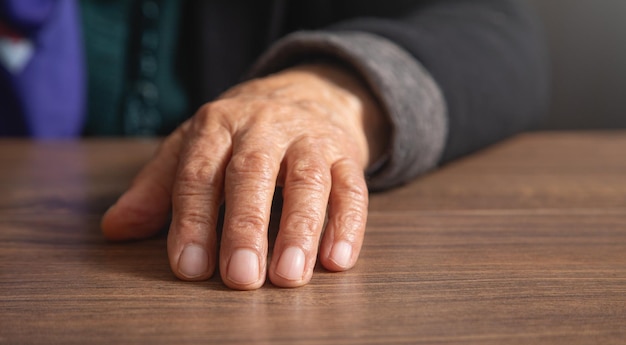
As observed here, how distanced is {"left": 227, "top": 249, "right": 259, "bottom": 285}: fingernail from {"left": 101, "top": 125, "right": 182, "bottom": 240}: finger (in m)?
0.12

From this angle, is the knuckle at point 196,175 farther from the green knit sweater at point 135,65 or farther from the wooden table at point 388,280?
the green knit sweater at point 135,65

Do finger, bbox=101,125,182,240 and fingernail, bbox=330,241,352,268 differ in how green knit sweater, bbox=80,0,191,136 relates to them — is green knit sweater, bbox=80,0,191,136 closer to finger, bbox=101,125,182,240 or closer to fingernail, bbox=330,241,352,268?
finger, bbox=101,125,182,240

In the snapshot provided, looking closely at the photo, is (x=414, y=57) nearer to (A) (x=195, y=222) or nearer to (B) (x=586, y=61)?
(A) (x=195, y=222)

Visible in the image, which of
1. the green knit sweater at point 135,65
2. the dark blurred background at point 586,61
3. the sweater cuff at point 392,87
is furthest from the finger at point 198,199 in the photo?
the dark blurred background at point 586,61

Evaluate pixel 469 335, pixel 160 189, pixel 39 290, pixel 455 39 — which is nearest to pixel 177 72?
pixel 455 39

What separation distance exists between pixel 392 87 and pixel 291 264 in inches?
10.6

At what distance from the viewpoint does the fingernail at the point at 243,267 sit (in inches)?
14.2

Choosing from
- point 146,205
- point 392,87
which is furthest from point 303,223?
point 392,87

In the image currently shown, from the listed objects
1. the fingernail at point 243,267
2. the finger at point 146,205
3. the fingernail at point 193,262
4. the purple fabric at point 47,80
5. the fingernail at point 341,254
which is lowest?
the purple fabric at point 47,80

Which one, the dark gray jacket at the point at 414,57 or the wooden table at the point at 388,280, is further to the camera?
the dark gray jacket at the point at 414,57

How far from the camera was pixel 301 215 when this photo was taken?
40cm

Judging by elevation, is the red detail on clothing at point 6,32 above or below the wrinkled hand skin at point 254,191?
below

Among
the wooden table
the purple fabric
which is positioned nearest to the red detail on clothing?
the purple fabric

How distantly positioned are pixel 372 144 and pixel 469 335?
31cm
